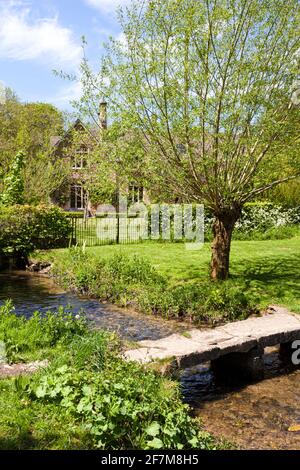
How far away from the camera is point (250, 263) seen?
15.6 metres

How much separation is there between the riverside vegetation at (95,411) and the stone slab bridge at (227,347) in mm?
679

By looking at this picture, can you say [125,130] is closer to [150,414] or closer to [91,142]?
[91,142]

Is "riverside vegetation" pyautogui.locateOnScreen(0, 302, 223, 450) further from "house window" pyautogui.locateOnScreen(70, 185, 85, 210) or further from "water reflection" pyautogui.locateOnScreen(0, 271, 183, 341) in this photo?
"house window" pyautogui.locateOnScreen(70, 185, 85, 210)

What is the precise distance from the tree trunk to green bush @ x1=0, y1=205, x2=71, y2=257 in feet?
30.9

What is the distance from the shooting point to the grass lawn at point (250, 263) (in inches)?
481

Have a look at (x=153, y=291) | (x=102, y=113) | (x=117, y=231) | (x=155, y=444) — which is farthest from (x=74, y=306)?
(x=117, y=231)

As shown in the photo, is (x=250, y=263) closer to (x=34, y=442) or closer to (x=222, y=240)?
(x=222, y=240)

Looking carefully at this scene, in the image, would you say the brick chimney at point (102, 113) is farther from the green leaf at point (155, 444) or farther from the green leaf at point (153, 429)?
the green leaf at point (155, 444)

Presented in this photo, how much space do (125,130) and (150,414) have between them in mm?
7915

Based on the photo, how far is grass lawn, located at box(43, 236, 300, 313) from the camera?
12211 millimetres

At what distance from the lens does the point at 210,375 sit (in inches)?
323

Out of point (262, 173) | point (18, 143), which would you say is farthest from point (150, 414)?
point (18, 143)

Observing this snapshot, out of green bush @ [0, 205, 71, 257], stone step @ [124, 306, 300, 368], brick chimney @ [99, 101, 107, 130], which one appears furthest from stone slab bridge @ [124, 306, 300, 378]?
green bush @ [0, 205, 71, 257]

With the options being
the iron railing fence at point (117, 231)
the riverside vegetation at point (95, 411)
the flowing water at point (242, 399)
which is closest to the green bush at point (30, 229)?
the iron railing fence at point (117, 231)
